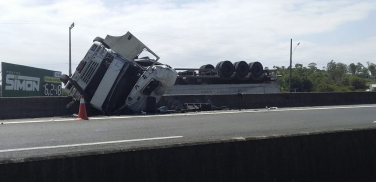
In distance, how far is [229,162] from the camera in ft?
18.7

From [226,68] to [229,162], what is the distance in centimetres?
2259

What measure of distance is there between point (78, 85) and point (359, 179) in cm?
1157

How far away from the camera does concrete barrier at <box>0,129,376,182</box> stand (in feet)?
15.0

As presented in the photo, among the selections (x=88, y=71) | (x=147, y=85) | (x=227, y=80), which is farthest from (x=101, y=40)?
(x=227, y=80)

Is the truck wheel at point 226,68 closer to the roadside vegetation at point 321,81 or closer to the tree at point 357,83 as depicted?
the roadside vegetation at point 321,81

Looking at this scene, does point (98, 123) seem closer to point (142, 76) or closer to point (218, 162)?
point (142, 76)

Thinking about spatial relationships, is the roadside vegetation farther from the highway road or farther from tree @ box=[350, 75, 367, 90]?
the highway road

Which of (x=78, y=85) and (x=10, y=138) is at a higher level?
(x=78, y=85)

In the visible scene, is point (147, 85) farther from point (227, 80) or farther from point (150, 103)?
point (227, 80)

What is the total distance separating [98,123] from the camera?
1356 centimetres

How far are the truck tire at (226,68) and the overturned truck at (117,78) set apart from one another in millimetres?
10726

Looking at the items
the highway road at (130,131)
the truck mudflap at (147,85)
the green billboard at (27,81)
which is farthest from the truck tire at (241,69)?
the green billboard at (27,81)

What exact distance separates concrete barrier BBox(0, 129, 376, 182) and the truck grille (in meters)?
11.2

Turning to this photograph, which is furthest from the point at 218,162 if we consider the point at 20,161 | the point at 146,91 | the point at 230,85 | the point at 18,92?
the point at 18,92
